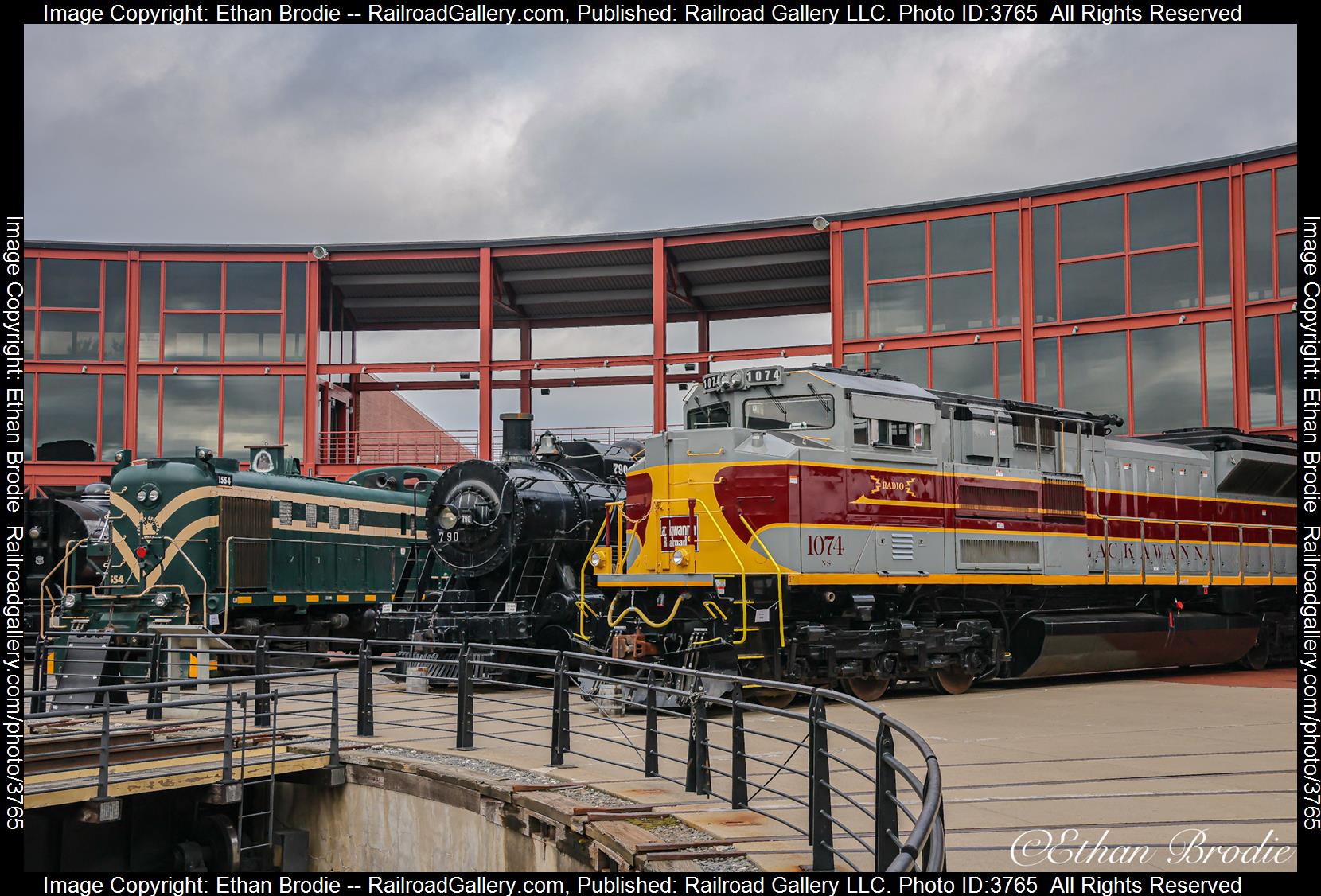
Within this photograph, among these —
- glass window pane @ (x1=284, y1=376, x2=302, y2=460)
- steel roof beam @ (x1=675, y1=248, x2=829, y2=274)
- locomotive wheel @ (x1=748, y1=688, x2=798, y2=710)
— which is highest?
steel roof beam @ (x1=675, y1=248, x2=829, y2=274)

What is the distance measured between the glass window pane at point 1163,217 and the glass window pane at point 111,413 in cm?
2663

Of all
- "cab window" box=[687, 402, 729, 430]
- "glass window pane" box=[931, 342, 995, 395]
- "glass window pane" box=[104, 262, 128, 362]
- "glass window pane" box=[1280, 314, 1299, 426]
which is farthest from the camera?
"glass window pane" box=[104, 262, 128, 362]

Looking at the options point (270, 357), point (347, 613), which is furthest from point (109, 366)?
point (347, 613)

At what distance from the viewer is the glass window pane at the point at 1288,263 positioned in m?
26.0

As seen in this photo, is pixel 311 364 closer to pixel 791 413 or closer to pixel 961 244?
pixel 961 244

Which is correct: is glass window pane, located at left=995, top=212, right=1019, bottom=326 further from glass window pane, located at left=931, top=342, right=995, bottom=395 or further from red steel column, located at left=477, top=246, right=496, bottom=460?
red steel column, located at left=477, top=246, right=496, bottom=460

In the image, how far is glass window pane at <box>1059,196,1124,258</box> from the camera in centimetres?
2869

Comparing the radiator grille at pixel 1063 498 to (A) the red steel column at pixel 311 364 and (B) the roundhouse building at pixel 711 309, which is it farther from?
(A) the red steel column at pixel 311 364

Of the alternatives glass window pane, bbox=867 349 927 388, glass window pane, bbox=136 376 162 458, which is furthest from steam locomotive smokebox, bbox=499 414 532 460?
glass window pane, bbox=136 376 162 458

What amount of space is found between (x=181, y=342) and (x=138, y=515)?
1621cm

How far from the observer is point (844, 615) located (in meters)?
15.4

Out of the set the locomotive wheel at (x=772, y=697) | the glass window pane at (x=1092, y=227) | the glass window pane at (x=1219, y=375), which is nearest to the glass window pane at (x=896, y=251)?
the glass window pane at (x=1092, y=227)

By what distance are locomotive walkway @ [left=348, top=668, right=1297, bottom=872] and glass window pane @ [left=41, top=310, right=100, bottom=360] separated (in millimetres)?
22133
